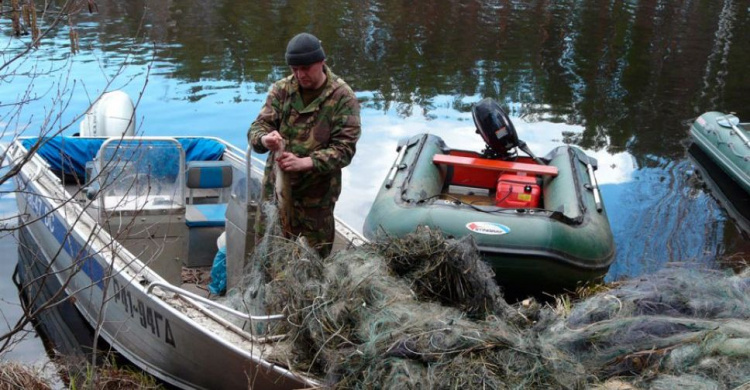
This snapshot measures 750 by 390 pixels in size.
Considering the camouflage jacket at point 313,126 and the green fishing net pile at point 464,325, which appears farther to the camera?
the camouflage jacket at point 313,126

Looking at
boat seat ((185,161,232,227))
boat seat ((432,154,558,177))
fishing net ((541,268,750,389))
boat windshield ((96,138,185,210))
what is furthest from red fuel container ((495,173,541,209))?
boat windshield ((96,138,185,210))

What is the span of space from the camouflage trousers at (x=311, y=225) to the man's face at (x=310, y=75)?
742 millimetres

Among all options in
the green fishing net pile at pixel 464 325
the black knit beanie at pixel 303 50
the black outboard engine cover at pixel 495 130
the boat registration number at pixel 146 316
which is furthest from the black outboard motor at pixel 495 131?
the boat registration number at pixel 146 316

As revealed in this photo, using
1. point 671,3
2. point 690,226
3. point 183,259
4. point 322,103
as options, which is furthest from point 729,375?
point 671,3

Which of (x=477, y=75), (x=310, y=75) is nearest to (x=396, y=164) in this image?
(x=310, y=75)

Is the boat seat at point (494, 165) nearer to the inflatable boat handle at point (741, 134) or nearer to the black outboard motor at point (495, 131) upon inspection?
the black outboard motor at point (495, 131)

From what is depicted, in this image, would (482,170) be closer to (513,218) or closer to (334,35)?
(513,218)

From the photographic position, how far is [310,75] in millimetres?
5004

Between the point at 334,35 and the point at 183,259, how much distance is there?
12008 mm

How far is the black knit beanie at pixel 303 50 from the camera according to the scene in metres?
4.84

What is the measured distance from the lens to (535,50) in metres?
17.6

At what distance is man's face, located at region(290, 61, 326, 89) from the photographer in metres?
4.97

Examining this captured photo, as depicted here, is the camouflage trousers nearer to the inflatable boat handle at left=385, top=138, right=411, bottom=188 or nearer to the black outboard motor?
the inflatable boat handle at left=385, top=138, right=411, bottom=188

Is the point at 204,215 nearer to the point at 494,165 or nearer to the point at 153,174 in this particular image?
the point at 153,174
